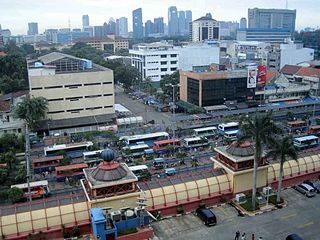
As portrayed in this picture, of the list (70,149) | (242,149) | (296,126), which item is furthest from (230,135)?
(70,149)

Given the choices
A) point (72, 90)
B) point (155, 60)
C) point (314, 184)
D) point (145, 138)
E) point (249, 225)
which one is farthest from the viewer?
point (155, 60)

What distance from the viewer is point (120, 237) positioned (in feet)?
93.7

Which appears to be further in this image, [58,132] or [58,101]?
[58,101]

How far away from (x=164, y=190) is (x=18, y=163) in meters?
26.3

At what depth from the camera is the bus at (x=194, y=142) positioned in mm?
58719

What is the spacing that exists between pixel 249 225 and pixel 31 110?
47.2 m

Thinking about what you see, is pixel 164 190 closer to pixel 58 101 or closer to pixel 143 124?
pixel 143 124

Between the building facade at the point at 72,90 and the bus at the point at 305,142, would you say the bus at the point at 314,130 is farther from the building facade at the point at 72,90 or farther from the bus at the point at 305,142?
the building facade at the point at 72,90

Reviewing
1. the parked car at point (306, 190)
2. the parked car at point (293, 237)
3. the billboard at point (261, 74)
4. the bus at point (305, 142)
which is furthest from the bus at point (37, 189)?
the billboard at point (261, 74)

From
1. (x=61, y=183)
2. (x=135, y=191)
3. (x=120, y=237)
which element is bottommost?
(x=61, y=183)

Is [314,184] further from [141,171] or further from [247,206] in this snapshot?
[141,171]

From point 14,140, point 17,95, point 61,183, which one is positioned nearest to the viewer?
point 61,183

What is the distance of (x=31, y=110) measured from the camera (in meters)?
64.6

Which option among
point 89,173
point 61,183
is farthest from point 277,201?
point 61,183
